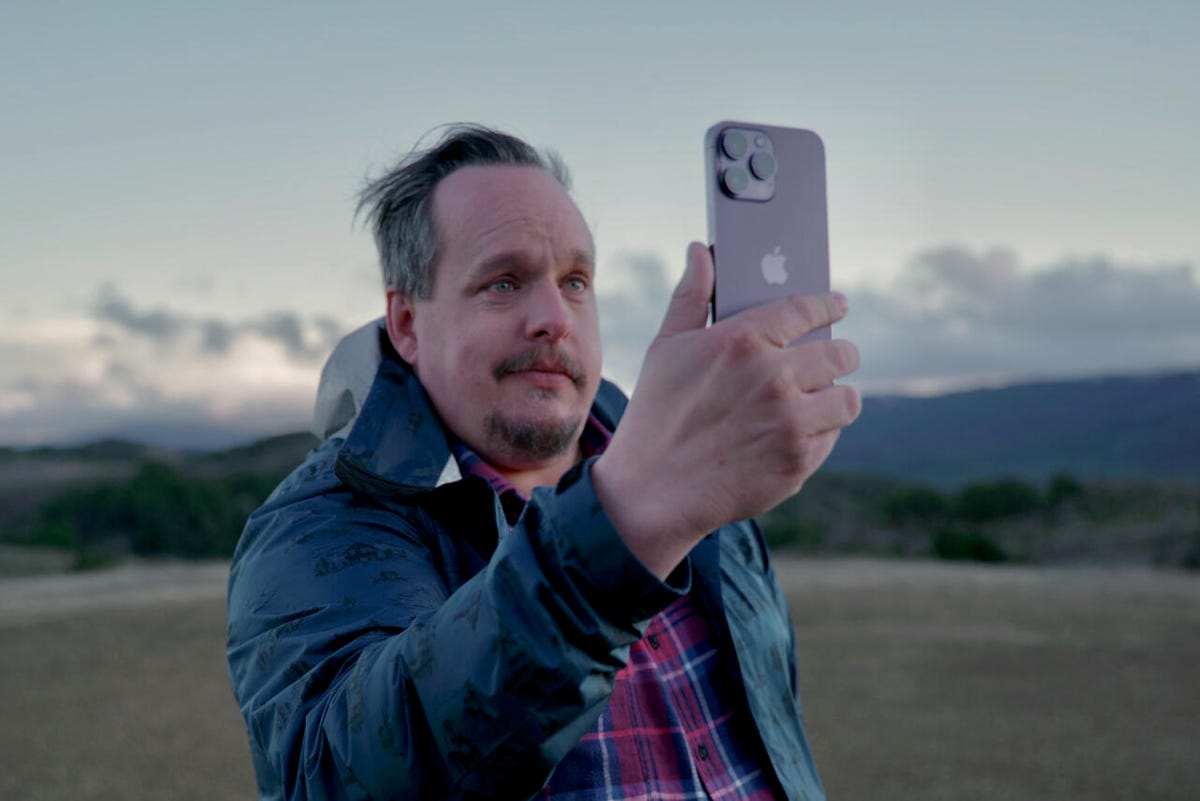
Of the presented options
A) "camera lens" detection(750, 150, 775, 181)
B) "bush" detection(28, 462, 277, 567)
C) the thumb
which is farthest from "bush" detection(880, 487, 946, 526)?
the thumb

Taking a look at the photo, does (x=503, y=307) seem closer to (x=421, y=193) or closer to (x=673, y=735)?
(x=421, y=193)

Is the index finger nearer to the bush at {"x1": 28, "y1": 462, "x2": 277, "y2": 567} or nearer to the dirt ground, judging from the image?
the dirt ground

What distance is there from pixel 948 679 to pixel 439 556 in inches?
348

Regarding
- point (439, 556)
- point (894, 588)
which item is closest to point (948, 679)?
point (894, 588)

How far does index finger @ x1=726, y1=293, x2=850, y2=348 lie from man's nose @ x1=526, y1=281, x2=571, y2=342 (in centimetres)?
117

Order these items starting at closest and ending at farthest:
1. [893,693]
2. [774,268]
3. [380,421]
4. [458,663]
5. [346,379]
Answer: [458,663], [774,268], [380,421], [346,379], [893,693]

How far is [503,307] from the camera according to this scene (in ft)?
7.97

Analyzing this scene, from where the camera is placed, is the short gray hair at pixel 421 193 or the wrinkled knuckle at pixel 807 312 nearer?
the wrinkled knuckle at pixel 807 312

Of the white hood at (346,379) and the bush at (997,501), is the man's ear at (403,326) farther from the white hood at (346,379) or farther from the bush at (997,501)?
the bush at (997,501)

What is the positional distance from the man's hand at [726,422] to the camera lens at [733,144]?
39 centimetres

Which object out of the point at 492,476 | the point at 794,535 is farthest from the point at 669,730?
the point at 794,535

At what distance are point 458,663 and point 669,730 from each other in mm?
908

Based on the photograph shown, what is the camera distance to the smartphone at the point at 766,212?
1443 millimetres

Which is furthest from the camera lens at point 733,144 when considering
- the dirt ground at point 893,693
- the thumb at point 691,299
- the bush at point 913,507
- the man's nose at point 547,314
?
the bush at point 913,507
